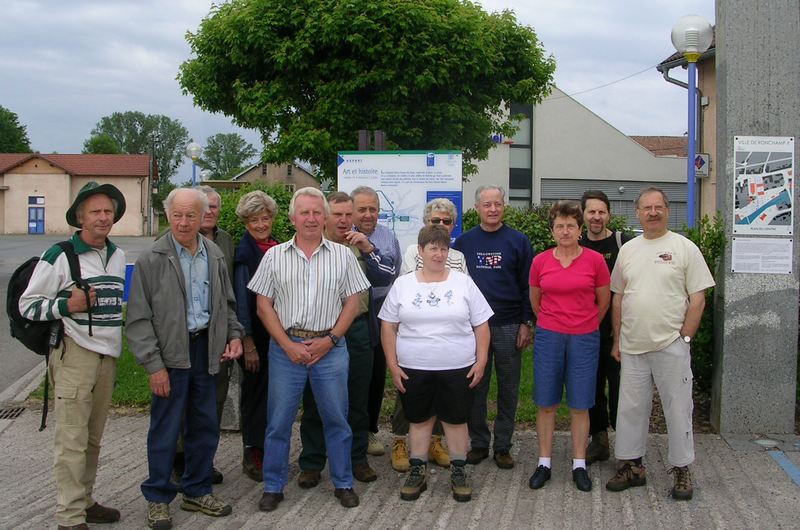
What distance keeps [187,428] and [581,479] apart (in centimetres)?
252

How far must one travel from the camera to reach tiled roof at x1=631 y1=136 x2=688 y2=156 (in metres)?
48.7

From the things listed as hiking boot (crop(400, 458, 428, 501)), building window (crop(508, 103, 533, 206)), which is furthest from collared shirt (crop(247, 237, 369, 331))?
building window (crop(508, 103, 533, 206))

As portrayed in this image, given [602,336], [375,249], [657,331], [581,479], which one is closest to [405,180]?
[375,249]

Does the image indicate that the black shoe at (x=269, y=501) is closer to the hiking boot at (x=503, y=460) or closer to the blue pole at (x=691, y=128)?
the hiking boot at (x=503, y=460)

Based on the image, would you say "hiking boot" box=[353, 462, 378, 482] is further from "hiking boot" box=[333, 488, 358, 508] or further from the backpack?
the backpack

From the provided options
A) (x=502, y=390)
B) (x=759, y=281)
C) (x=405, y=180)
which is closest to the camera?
(x=502, y=390)

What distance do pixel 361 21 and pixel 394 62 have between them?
→ 0.91 meters

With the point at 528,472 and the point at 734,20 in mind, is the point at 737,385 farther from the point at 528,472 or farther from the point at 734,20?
the point at 734,20

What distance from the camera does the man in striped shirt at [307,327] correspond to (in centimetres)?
464

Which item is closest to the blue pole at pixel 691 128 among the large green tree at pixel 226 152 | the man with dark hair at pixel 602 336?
the man with dark hair at pixel 602 336

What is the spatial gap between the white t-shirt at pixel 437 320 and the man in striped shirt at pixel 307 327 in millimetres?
301

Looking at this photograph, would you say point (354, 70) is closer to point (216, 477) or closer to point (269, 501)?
point (216, 477)

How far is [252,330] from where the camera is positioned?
5.13 m

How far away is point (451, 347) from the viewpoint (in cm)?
474
